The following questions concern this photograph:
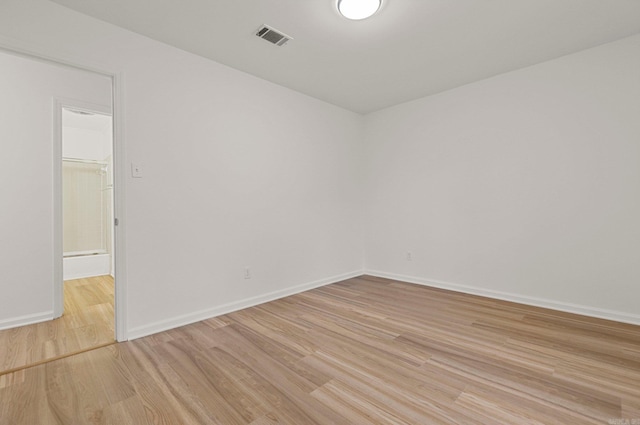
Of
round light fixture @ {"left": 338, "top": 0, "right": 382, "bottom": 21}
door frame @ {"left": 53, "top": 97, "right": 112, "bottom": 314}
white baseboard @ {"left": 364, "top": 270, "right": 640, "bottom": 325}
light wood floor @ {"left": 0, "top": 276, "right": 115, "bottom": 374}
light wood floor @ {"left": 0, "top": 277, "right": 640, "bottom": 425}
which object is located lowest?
light wood floor @ {"left": 0, "top": 276, "right": 115, "bottom": 374}

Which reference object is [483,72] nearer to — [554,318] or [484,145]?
[484,145]

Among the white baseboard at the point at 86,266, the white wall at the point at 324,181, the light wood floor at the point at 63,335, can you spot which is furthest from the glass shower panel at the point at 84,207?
the white wall at the point at 324,181

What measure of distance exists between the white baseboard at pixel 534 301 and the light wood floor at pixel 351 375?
14cm

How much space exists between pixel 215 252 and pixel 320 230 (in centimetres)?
159

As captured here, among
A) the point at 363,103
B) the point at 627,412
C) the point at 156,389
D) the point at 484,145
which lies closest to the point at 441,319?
the point at 627,412

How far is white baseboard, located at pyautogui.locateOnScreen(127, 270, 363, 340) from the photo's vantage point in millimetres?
2445

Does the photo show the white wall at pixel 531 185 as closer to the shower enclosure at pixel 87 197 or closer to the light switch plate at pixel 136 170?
the light switch plate at pixel 136 170

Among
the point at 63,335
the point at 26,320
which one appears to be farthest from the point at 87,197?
the point at 63,335

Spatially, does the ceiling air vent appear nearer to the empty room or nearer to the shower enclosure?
the empty room

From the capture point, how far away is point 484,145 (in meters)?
3.46

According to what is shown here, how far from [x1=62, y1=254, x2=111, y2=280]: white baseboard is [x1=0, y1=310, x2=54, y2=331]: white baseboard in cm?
226

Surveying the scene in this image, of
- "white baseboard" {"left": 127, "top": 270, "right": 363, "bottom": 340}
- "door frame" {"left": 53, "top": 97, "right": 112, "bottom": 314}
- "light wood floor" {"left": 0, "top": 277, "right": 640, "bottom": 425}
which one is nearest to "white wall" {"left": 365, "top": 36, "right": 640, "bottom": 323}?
"light wood floor" {"left": 0, "top": 277, "right": 640, "bottom": 425}

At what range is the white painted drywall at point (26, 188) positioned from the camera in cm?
275

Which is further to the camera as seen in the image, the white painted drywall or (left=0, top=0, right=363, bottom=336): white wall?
the white painted drywall
